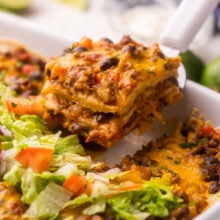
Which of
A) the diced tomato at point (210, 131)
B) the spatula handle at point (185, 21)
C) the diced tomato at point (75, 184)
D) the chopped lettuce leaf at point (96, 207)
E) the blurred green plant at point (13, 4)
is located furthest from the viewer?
the blurred green plant at point (13, 4)

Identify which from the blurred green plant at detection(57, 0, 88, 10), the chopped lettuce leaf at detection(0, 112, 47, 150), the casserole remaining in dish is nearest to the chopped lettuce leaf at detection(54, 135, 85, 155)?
the casserole remaining in dish

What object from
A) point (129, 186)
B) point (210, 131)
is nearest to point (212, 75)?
point (210, 131)

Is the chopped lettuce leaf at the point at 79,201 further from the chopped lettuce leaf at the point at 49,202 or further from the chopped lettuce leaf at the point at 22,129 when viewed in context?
the chopped lettuce leaf at the point at 22,129

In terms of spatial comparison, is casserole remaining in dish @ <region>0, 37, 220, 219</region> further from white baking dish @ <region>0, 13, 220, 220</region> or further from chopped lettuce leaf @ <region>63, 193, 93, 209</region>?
white baking dish @ <region>0, 13, 220, 220</region>

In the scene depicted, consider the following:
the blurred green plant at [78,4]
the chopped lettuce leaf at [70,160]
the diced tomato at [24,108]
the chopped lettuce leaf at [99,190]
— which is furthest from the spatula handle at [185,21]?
the blurred green plant at [78,4]

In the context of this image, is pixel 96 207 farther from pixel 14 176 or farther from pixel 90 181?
pixel 14 176

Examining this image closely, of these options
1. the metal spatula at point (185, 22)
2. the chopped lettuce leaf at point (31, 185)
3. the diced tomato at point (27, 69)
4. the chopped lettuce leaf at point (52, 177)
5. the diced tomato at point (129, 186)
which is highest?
the metal spatula at point (185, 22)
